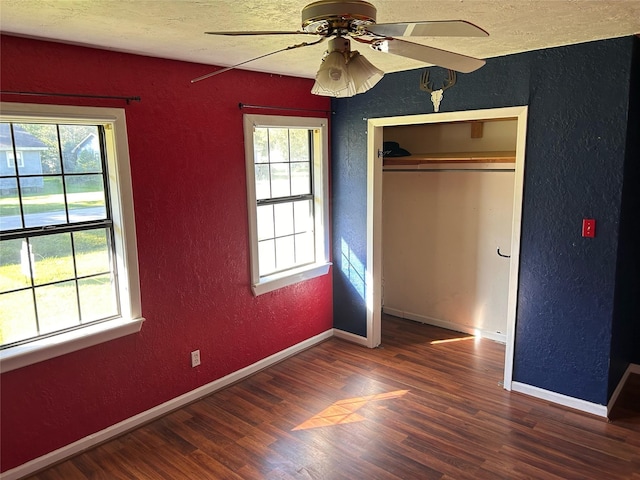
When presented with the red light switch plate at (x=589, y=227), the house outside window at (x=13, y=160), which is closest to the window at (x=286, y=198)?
the house outside window at (x=13, y=160)

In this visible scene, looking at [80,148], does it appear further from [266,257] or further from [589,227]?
[589,227]

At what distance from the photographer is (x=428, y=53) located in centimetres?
173

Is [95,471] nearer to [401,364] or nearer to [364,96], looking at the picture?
[401,364]

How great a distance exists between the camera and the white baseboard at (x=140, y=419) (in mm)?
2719

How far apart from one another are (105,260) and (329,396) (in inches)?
72.8

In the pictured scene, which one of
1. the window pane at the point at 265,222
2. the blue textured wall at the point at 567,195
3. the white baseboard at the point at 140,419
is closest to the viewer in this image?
the white baseboard at the point at 140,419

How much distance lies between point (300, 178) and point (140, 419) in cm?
231

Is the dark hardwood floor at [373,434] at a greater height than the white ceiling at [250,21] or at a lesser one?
lesser

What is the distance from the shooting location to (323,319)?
4605 millimetres

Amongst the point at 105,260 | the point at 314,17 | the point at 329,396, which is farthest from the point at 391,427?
the point at 314,17

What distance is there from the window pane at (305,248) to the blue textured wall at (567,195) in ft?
5.39

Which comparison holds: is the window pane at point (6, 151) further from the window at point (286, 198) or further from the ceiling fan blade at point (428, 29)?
the ceiling fan blade at point (428, 29)

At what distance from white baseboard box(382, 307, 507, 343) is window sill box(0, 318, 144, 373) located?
2929mm

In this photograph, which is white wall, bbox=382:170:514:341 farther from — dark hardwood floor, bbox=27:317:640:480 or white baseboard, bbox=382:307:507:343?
dark hardwood floor, bbox=27:317:640:480
